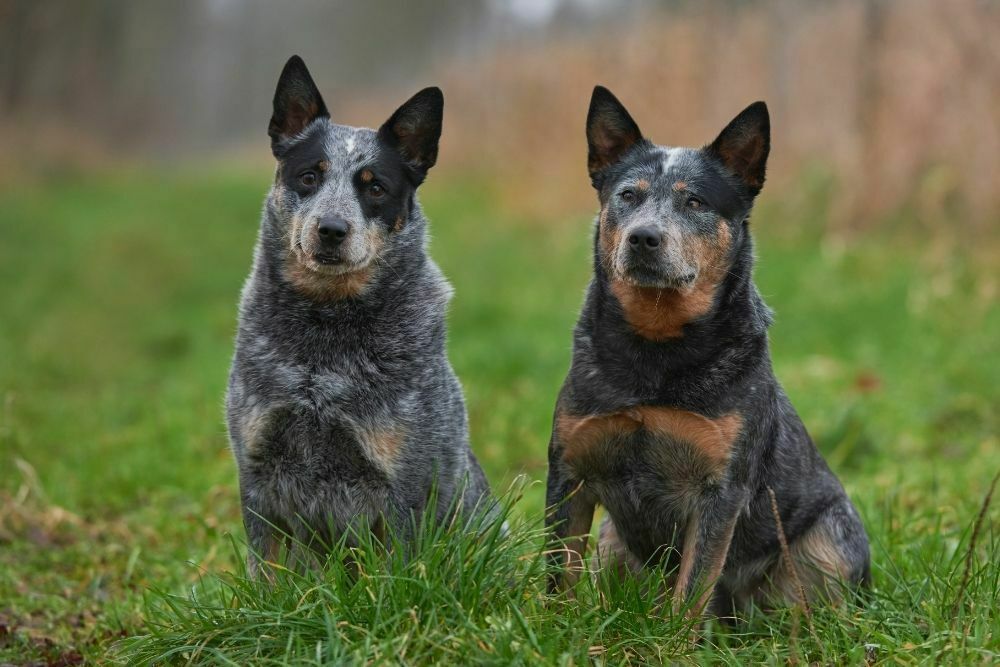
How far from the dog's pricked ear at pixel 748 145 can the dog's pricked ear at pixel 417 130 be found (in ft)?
3.38

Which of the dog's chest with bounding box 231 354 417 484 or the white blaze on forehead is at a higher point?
the white blaze on forehead

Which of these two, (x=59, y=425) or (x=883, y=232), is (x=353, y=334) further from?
(x=883, y=232)

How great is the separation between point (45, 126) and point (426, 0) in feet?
90.1

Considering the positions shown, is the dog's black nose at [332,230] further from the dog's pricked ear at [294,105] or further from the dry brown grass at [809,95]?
the dry brown grass at [809,95]

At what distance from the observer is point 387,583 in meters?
3.19

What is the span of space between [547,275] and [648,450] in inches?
308

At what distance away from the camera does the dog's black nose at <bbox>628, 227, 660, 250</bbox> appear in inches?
142

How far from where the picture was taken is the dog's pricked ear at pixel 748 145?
3870mm

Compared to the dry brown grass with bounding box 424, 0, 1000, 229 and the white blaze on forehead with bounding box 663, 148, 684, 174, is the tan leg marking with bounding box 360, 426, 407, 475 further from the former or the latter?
the dry brown grass with bounding box 424, 0, 1000, 229

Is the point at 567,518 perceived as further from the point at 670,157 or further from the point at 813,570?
the point at 670,157

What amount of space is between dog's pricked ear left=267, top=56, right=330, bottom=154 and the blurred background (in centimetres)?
155

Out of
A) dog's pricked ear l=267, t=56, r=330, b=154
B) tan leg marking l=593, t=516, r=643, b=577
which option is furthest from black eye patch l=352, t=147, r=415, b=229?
tan leg marking l=593, t=516, r=643, b=577

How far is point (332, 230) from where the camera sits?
12.0 ft

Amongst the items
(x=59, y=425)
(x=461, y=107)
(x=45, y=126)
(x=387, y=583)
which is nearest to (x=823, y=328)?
(x=59, y=425)
